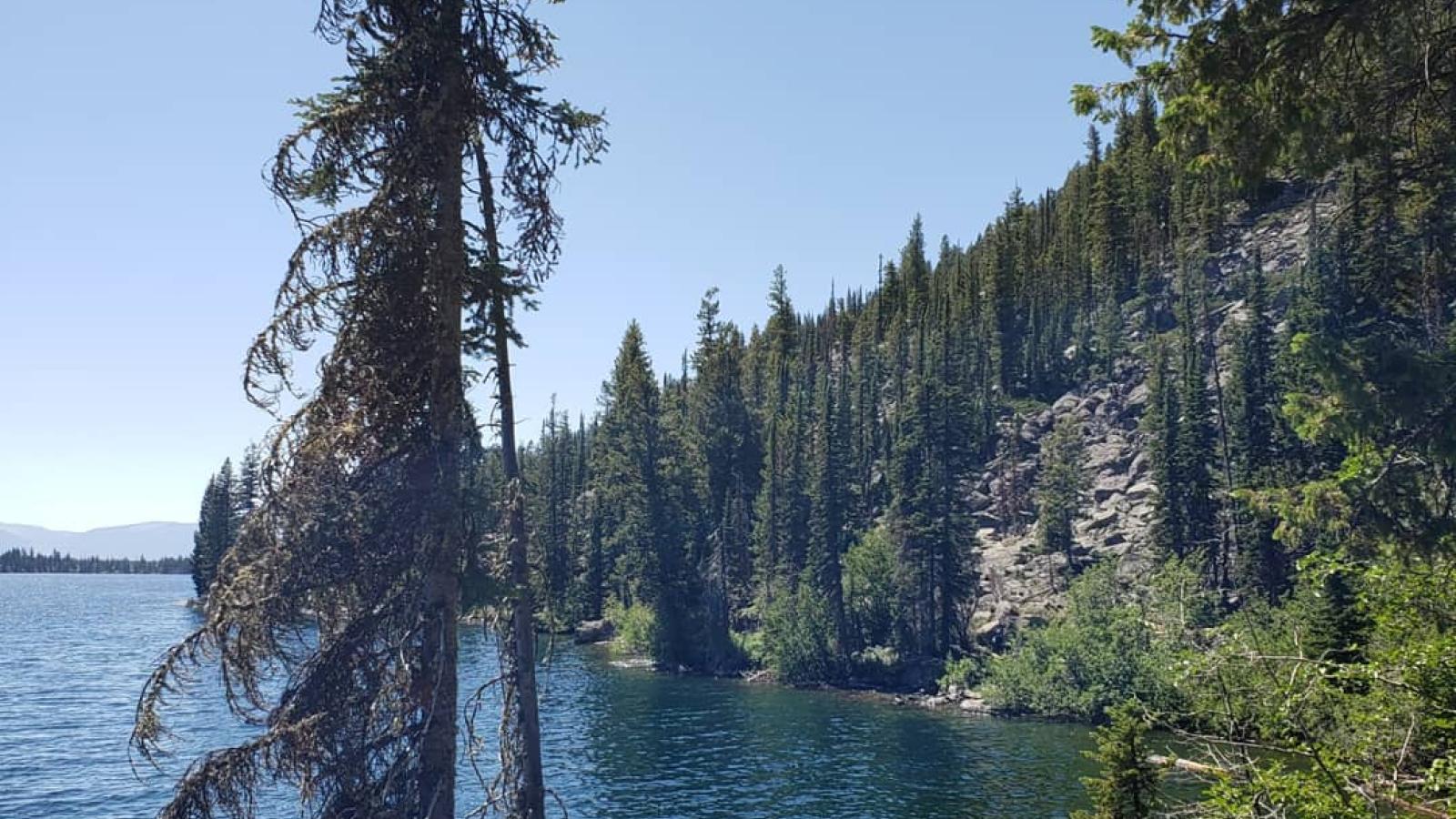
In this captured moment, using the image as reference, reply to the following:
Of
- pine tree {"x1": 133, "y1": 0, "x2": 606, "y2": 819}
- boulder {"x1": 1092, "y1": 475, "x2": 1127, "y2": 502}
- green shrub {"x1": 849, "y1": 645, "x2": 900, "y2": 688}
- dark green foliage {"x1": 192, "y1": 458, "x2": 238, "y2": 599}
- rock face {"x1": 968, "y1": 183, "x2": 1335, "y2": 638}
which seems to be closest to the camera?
pine tree {"x1": 133, "y1": 0, "x2": 606, "y2": 819}

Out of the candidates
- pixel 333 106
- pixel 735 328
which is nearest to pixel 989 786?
pixel 333 106

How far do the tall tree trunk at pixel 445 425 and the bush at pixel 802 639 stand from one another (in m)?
55.5

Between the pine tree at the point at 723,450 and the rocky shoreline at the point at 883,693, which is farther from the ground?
the pine tree at the point at 723,450

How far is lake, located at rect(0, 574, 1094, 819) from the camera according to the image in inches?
1336

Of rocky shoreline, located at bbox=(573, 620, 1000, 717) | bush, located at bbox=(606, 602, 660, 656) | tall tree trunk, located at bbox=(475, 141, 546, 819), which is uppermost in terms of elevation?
tall tree trunk, located at bbox=(475, 141, 546, 819)

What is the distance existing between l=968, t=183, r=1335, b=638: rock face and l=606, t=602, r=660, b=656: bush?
989 inches

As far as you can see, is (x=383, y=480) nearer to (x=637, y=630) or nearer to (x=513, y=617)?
(x=513, y=617)

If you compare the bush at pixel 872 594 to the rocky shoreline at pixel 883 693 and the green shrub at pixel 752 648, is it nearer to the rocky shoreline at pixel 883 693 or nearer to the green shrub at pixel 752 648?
the rocky shoreline at pixel 883 693

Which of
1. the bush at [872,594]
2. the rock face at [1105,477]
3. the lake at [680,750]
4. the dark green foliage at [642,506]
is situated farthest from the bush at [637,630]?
the rock face at [1105,477]

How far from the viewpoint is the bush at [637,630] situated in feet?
241

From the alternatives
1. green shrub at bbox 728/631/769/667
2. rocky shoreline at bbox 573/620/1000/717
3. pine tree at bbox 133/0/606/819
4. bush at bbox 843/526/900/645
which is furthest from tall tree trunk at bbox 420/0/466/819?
bush at bbox 843/526/900/645

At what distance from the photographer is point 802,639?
64125mm

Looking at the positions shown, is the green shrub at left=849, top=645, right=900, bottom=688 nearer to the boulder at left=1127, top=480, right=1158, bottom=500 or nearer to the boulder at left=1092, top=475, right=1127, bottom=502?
the boulder at left=1092, top=475, right=1127, bottom=502

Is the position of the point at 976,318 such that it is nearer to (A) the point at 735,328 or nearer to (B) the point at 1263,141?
(A) the point at 735,328
